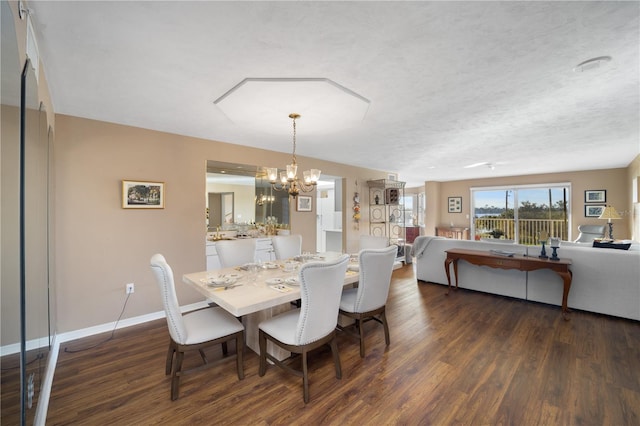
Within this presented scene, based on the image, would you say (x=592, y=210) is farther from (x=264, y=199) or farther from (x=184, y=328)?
(x=184, y=328)

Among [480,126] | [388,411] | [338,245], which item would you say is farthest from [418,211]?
[388,411]

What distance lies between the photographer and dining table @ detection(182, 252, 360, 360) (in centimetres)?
187

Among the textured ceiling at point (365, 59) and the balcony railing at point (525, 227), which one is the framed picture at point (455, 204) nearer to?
the balcony railing at point (525, 227)

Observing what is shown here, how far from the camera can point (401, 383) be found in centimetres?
210

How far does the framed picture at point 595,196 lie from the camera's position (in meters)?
6.62

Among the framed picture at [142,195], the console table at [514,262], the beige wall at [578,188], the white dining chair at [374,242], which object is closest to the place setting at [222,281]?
the framed picture at [142,195]

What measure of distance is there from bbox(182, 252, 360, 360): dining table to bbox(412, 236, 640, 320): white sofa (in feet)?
8.45

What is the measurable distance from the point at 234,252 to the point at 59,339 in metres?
1.88

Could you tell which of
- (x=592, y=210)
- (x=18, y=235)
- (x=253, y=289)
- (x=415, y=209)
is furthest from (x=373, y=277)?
(x=415, y=209)

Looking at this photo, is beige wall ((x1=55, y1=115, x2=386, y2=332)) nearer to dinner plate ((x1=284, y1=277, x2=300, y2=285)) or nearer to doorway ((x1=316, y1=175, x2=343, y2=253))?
dinner plate ((x1=284, y1=277, x2=300, y2=285))

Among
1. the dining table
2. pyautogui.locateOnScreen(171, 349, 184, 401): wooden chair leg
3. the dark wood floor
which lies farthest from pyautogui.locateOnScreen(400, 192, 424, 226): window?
pyautogui.locateOnScreen(171, 349, 184, 401): wooden chair leg

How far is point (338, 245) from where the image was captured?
21.5 ft

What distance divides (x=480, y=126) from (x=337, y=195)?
3.41 metres

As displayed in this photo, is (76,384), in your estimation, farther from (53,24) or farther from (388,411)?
(53,24)
